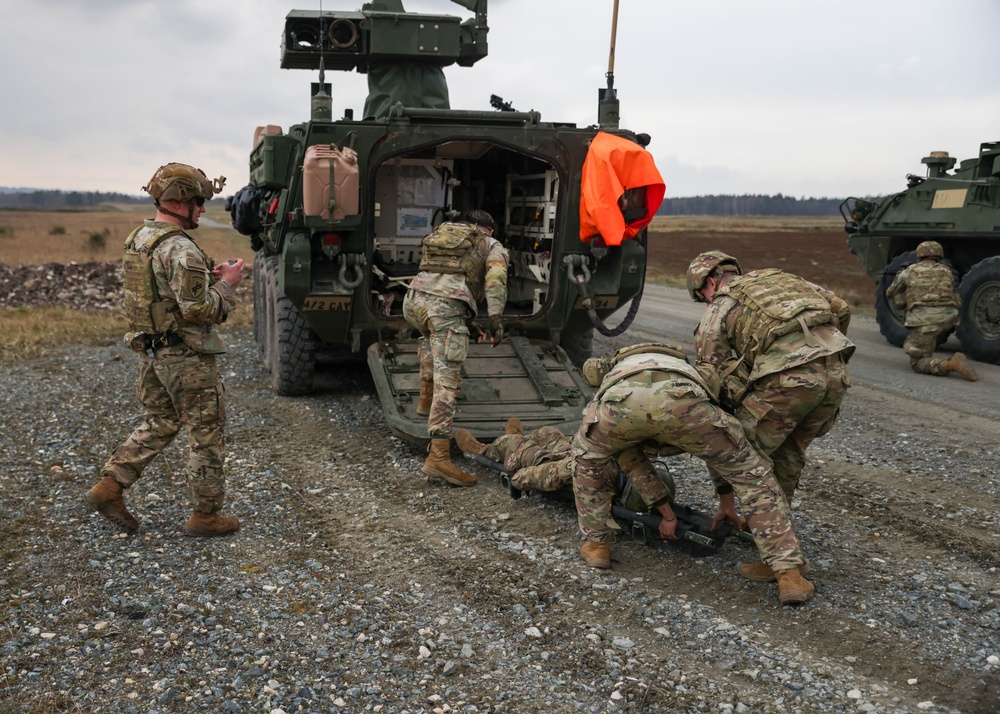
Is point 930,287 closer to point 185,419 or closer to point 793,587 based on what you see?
point 793,587

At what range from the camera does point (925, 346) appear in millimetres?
9820

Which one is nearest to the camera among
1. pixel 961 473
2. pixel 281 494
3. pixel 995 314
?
pixel 281 494

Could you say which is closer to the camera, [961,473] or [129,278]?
[129,278]

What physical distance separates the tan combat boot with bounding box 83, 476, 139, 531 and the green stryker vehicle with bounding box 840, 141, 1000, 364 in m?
9.33

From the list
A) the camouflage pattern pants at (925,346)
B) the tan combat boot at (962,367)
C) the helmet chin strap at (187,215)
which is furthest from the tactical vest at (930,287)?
the helmet chin strap at (187,215)

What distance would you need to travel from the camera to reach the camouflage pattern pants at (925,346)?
9.73 meters

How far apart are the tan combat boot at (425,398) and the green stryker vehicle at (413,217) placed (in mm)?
85

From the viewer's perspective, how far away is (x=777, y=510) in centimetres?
404

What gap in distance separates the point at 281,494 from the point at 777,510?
2.88m

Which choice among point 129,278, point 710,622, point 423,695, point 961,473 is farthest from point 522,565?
point 961,473

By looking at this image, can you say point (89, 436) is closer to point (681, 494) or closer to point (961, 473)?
point (681, 494)

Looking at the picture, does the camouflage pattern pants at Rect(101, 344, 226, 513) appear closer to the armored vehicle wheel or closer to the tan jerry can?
the tan jerry can

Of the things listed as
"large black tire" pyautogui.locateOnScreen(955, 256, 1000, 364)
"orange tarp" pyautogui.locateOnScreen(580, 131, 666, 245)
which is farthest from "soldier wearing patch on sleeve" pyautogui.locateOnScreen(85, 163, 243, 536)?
"large black tire" pyautogui.locateOnScreen(955, 256, 1000, 364)

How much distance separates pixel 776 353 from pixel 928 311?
21.2ft
